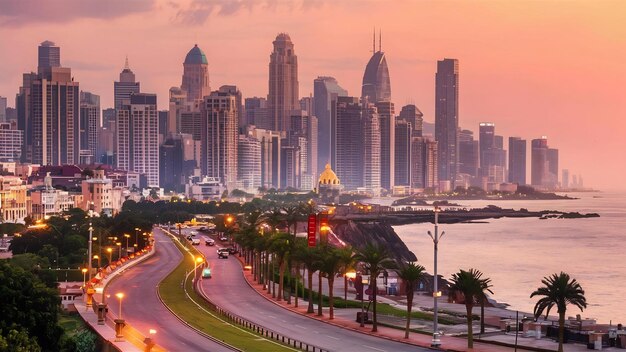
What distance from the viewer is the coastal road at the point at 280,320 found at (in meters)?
68.8

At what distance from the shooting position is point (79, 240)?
155875 mm

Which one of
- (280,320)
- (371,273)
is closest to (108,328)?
(280,320)

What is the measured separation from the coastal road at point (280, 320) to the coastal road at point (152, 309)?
5792 millimetres

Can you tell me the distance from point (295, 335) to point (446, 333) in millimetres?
10418

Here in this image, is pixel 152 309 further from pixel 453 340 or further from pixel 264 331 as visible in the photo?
pixel 453 340

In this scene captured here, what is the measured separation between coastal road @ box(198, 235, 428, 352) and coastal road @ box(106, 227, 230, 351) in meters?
5.79

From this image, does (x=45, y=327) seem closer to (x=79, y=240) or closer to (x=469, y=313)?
(x=469, y=313)

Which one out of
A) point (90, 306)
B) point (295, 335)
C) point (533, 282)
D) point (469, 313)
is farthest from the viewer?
point (533, 282)

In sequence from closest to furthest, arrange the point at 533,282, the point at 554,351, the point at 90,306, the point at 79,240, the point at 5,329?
1. the point at 5,329
2. the point at 554,351
3. the point at 90,306
4. the point at 79,240
5. the point at 533,282

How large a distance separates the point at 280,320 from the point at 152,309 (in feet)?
35.0

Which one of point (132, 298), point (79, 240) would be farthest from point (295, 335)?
point (79, 240)

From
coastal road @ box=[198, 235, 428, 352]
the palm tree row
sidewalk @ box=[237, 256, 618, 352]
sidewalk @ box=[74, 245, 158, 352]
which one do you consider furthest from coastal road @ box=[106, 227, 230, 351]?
sidewalk @ box=[237, 256, 618, 352]

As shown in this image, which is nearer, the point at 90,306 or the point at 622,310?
the point at 90,306

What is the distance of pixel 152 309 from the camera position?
86.6m
